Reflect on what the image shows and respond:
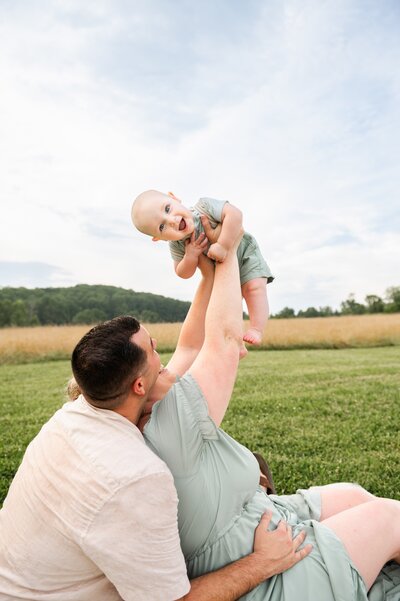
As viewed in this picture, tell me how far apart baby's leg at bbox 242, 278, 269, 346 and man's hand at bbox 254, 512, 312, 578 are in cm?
124

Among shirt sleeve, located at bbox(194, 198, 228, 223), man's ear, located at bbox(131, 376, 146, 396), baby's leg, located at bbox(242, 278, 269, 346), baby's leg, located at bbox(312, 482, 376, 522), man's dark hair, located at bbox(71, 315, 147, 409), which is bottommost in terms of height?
baby's leg, located at bbox(312, 482, 376, 522)

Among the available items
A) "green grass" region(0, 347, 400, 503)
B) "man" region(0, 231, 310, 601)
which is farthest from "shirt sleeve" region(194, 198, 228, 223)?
"green grass" region(0, 347, 400, 503)

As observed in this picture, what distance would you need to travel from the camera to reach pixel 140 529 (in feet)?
5.09

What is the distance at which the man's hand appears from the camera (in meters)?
1.85

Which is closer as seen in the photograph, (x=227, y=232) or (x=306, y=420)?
(x=227, y=232)

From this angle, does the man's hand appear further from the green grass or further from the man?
the green grass

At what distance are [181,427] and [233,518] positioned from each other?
415 millimetres

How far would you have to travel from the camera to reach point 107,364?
172cm

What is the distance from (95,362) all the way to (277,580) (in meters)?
1.01

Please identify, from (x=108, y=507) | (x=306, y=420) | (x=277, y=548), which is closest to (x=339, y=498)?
(x=277, y=548)

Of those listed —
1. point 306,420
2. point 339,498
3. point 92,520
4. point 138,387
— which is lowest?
point 306,420

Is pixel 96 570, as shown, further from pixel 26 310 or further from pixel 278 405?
pixel 26 310

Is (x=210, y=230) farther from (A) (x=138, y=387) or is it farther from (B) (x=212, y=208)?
(A) (x=138, y=387)

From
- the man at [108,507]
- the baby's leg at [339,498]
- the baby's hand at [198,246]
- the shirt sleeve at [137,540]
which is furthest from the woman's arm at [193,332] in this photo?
the shirt sleeve at [137,540]
